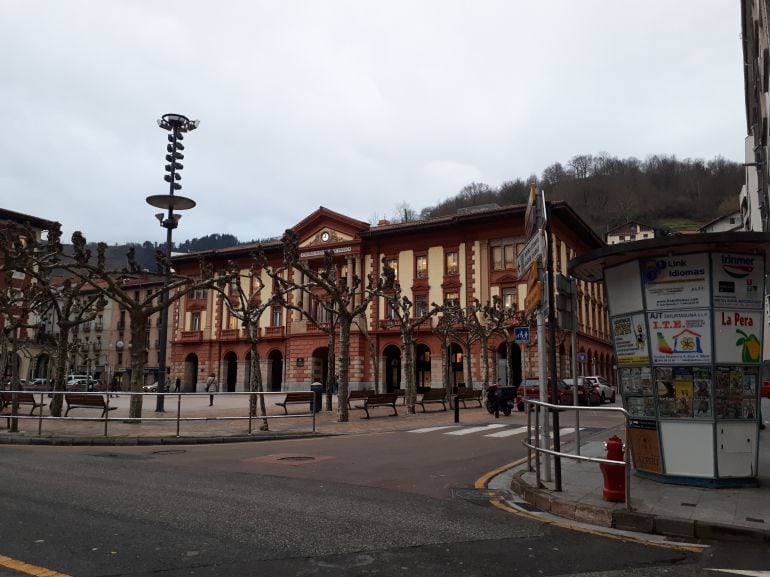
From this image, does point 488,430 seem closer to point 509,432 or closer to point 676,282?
point 509,432

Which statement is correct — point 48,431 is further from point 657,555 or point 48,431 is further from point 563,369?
point 563,369

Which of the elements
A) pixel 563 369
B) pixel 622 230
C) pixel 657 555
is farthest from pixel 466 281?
pixel 622 230

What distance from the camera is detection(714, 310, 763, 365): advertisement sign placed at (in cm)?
822

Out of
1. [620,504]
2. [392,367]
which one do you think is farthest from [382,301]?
[620,504]

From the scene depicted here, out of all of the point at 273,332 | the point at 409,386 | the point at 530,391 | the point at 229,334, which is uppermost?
the point at 273,332

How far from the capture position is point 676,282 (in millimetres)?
8445

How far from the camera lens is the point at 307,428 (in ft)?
58.4

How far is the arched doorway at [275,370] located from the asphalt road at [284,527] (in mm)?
47084

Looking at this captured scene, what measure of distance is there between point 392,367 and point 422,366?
2594 mm

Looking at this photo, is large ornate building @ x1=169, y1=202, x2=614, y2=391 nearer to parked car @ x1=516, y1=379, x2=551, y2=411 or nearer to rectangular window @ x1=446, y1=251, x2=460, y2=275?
rectangular window @ x1=446, y1=251, x2=460, y2=275

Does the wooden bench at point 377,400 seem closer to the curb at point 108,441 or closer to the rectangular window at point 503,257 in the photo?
the curb at point 108,441

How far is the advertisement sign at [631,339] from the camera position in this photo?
866 centimetres

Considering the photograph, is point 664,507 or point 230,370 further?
point 230,370

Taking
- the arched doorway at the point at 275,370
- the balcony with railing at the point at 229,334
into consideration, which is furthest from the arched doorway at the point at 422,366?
the balcony with railing at the point at 229,334
